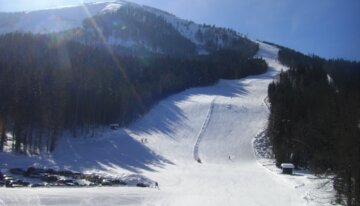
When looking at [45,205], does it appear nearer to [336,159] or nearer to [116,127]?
[336,159]

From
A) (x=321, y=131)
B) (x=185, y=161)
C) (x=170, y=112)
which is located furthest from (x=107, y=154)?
(x=321, y=131)

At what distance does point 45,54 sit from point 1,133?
62191 millimetres

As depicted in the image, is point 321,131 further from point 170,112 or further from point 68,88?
point 170,112

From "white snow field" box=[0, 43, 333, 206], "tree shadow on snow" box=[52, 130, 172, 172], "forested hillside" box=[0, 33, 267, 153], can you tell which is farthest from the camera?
"forested hillside" box=[0, 33, 267, 153]

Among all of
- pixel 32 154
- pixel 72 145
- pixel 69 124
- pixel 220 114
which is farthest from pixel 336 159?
pixel 220 114

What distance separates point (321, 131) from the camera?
110ft

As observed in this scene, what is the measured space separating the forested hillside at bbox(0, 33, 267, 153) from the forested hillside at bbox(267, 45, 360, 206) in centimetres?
3427

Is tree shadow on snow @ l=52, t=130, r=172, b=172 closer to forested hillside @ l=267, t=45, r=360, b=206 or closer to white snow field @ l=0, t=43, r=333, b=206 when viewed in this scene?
white snow field @ l=0, t=43, r=333, b=206

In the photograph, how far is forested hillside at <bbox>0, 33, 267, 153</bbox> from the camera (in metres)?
63.2

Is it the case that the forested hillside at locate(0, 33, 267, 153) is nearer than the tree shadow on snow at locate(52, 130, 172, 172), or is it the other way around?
the tree shadow on snow at locate(52, 130, 172, 172)

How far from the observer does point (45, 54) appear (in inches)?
4764

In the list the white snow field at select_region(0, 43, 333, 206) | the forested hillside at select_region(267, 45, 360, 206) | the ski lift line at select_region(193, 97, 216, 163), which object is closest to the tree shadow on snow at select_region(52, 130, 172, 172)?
the white snow field at select_region(0, 43, 333, 206)

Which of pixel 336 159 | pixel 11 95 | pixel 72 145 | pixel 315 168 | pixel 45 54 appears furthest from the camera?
pixel 45 54

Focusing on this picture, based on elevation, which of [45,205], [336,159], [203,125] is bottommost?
[203,125]
